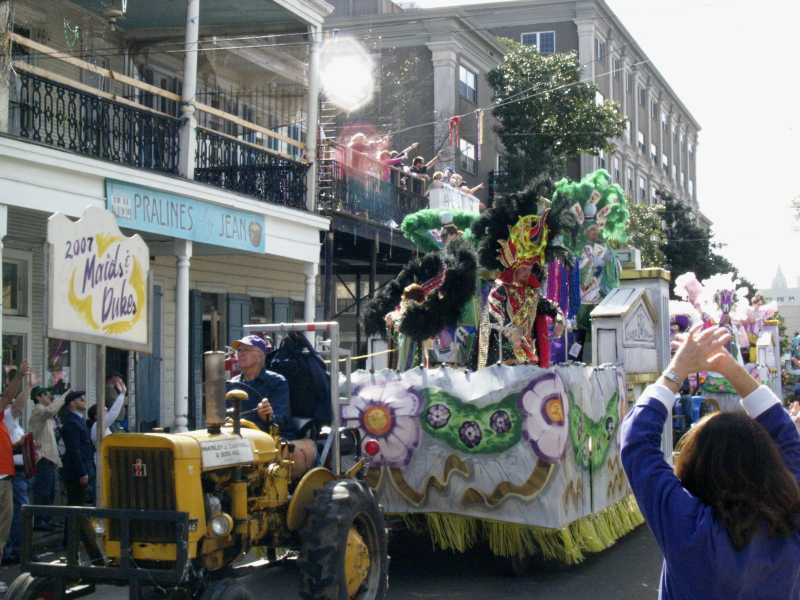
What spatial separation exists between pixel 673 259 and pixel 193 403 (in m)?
28.0

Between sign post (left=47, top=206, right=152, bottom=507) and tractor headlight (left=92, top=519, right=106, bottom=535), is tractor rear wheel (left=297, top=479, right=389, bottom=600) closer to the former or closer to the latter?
tractor headlight (left=92, top=519, right=106, bottom=535)

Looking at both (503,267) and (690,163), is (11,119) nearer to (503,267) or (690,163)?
(503,267)

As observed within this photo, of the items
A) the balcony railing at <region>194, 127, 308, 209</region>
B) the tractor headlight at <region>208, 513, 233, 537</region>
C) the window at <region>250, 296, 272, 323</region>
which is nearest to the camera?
the tractor headlight at <region>208, 513, 233, 537</region>

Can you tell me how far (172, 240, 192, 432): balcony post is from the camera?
480 inches

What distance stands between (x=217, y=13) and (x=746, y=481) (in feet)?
44.5

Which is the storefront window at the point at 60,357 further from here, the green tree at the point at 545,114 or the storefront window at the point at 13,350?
the green tree at the point at 545,114

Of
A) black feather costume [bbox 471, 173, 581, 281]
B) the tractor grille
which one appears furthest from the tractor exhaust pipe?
black feather costume [bbox 471, 173, 581, 281]

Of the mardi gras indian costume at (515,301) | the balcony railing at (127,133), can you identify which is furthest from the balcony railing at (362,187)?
the mardi gras indian costume at (515,301)

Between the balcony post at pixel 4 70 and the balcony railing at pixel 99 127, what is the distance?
35 cm

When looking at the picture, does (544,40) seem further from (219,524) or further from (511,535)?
(219,524)

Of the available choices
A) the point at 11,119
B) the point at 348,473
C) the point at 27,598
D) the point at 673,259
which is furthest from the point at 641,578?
the point at 673,259

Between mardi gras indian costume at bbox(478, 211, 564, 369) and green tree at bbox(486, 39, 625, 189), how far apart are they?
1852 centimetres

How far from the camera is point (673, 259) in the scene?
3809cm

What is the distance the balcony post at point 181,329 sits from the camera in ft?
40.0
